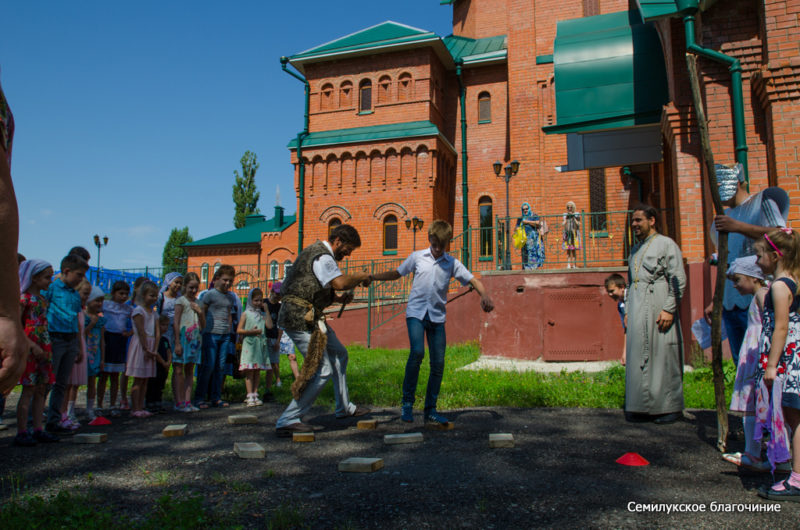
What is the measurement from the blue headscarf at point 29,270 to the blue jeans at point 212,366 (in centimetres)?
261

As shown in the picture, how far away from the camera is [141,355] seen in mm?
6656

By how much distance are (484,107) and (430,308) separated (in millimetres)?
21348

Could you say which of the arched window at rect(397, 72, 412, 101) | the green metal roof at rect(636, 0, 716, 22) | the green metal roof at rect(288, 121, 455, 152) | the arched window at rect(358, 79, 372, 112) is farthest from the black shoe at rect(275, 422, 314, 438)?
the arched window at rect(358, 79, 372, 112)

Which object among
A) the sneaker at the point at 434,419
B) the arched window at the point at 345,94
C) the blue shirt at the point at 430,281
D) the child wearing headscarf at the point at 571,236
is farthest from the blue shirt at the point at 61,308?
the arched window at the point at 345,94

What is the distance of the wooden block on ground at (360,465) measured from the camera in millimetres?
3738

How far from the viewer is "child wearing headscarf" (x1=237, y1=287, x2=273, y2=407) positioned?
7.52m

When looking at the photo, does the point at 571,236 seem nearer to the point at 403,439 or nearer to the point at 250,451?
the point at 403,439

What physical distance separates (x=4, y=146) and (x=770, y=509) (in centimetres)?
389

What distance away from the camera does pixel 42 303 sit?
17.1ft

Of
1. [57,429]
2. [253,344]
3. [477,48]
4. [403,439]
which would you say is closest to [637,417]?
[403,439]

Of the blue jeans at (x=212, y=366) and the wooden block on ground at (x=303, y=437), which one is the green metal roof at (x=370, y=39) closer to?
the blue jeans at (x=212, y=366)

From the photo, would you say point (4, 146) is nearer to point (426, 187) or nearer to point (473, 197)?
point (426, 187)

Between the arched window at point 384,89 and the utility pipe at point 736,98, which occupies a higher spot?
the arched window at point 384,89

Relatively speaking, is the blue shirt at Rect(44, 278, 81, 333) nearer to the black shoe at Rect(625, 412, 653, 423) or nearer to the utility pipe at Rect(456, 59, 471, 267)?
the black shoe at Rect(625, 412, 653, 423)
